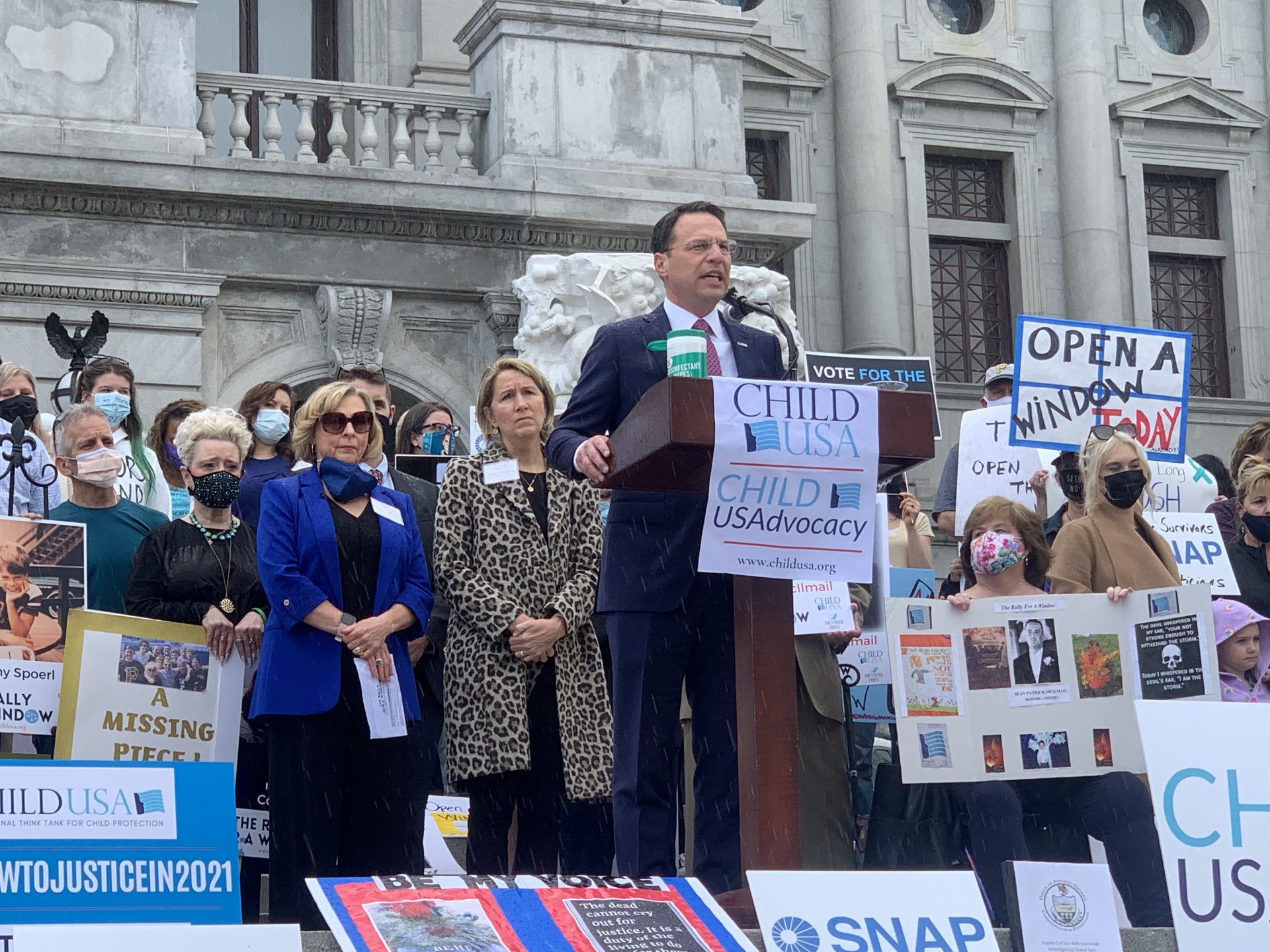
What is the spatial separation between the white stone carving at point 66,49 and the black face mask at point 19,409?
15.6ft

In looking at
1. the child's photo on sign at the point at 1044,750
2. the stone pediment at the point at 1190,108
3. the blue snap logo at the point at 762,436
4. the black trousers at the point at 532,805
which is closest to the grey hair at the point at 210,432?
the black trousers at the point at 532,805

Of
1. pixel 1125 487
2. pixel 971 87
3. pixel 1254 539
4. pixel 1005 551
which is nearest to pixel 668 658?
pixel 1005 551

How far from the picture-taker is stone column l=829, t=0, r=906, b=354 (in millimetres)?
20453

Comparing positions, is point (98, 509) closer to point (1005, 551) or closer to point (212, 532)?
point (212, 532)

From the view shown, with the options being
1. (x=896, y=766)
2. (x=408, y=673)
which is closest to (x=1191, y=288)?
(x=896, y=766)

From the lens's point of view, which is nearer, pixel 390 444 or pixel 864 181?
pixel 390 444

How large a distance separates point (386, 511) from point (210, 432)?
0.93 m

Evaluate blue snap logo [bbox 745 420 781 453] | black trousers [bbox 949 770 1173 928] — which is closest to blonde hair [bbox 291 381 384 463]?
blue snap logo [bbox 745 420 781 453]

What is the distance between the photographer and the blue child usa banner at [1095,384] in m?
9.16

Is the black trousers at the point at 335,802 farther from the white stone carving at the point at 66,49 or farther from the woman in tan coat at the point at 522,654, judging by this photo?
the white stone carving at the point at 66,49

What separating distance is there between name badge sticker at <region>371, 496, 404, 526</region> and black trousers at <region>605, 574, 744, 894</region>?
4.19 ft

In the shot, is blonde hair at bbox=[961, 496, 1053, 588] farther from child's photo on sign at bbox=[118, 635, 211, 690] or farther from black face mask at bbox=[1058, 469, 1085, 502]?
child's photo on sign at bbox=[118, 635, 211, 690]

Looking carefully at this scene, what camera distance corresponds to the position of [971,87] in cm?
2184

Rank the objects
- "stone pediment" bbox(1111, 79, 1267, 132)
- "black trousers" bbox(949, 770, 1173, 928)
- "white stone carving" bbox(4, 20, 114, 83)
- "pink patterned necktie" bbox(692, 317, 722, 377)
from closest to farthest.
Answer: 1. "pink patterned necktie" bbox(692, 317, 722, 377)
2. "black trousers" bbox(949, 770, 1173, 928)
3. "white stone carving" bbox(4, 20, 114, 83)
4. "stone pediment" bbox(1111, 79, 1267, 132)
